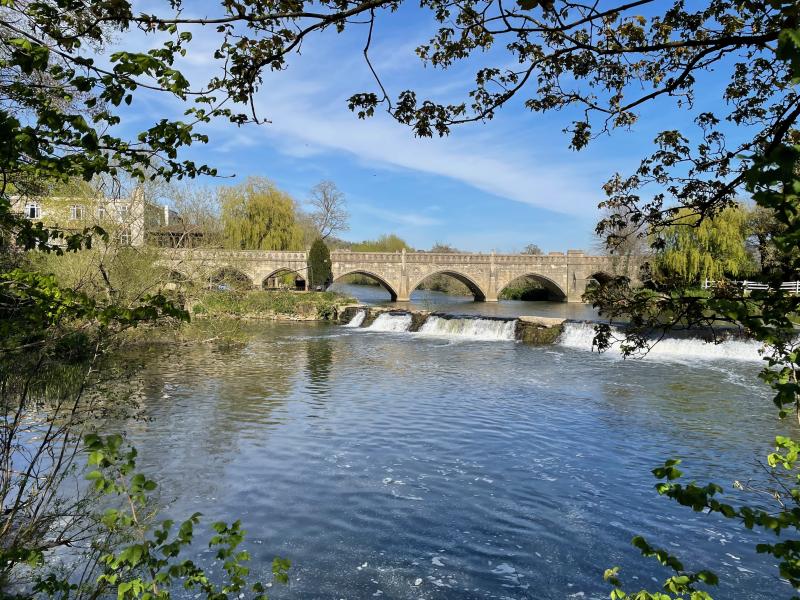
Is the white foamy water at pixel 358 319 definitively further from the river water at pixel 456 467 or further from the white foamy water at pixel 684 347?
the river water at pixel 456 467

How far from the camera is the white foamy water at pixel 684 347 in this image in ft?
67.6

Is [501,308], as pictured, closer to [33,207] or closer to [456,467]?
[33,207]

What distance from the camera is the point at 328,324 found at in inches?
1233

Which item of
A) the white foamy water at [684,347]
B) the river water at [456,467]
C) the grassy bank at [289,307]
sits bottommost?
the river water at [456,467]

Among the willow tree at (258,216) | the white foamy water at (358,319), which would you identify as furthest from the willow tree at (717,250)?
the willow tree at (258,216)

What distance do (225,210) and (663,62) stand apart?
145ft

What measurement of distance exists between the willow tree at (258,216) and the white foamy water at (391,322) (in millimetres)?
19698

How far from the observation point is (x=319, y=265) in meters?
40.6

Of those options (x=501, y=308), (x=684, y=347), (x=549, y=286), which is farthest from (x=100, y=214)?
(x=549, y=286)

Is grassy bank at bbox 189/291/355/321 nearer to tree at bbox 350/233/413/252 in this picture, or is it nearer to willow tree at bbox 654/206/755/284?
willow tree at bbox 654/206/755/284

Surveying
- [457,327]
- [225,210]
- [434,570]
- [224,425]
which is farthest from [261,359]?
[225,210]

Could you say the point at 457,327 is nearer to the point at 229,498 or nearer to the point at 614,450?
the point at 614,450

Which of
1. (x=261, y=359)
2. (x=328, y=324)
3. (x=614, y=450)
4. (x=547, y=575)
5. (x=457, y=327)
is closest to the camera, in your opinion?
(x=547, y=575)

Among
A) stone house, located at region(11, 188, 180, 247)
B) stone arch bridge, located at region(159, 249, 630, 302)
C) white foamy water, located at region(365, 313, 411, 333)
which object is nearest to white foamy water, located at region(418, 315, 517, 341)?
white foamy water, located at region(365, 313, 411, 333)
